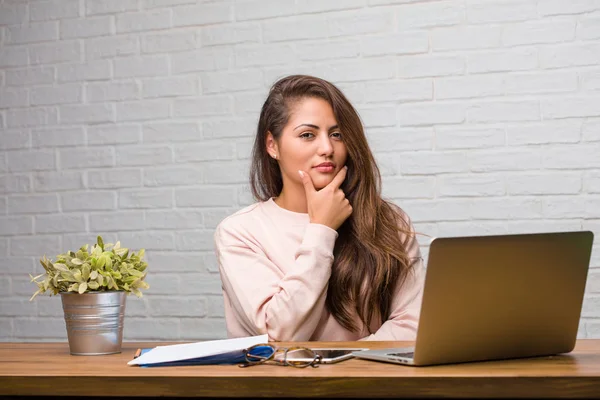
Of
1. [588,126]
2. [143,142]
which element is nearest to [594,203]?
[588,126]

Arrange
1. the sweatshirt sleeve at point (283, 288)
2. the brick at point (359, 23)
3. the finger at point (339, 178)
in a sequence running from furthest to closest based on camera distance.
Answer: the brick at point (359, 23) → the finger at point (339, 178) → the sweatshirt sleeve at point (283, 288)

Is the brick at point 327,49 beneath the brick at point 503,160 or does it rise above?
above

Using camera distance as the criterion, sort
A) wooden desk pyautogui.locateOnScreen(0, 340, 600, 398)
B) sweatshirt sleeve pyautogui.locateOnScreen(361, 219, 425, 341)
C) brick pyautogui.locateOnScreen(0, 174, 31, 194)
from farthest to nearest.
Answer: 1. brick pyautogui.locateOnScreen(0, 174, 31, 194)
2. sweatshirt sleeve pyautogui.locateOnScreen(361, 219, 425, 341)
3. wooden desk pyautogui.locateOnScreen(0, 340, 600, 398)

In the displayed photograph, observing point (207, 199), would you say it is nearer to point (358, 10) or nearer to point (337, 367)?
point (358, 10)

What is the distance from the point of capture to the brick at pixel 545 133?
2.72 meters

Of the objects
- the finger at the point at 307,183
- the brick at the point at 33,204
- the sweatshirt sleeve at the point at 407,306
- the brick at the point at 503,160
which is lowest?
the sweatshirt sleeve at the point at 407,306

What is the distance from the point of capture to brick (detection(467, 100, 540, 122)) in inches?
109

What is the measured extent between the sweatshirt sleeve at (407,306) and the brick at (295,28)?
100 centimetres

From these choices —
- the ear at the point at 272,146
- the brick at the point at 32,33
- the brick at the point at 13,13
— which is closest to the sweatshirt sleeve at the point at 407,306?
the ear at the point at 272,146

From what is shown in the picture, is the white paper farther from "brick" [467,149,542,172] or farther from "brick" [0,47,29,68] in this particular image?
"brick" [0,47,29,68]

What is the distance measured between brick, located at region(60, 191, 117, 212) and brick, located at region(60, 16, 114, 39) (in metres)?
0.64

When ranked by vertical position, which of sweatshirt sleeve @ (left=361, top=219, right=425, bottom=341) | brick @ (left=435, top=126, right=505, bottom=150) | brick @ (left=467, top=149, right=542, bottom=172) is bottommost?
sweatshirt sleeve @ (left=361, top=219, right=425, bottom=341)

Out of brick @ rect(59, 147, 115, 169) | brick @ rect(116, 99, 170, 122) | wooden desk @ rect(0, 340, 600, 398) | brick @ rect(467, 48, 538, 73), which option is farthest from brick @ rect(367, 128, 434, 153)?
wooden desk @ rect(0, 340, 600, 398)

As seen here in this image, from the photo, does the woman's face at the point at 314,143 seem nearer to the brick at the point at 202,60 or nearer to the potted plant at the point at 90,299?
the potted plant at the point at 90,299
